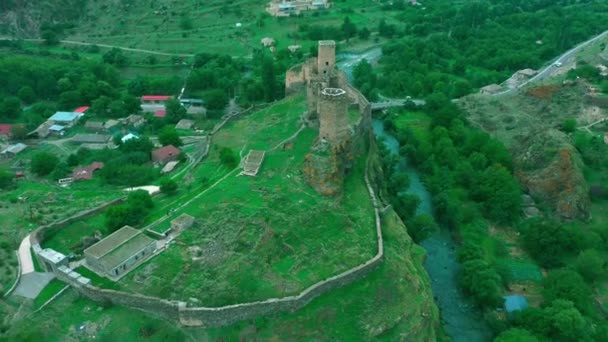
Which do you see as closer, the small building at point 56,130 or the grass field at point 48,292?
the grass field at point 48,292

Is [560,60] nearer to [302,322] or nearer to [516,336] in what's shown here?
[516,336]

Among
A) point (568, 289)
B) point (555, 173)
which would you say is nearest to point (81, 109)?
point (555, 173)

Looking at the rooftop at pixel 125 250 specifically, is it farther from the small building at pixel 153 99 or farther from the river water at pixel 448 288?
the small building at pixel 153 99

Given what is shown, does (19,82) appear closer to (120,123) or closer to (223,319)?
(120,123)

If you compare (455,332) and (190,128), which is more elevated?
(190,128)

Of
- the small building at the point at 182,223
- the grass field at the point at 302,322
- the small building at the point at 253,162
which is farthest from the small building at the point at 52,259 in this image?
the small building at the point at 253,162

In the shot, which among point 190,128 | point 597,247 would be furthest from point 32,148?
point 597,247
